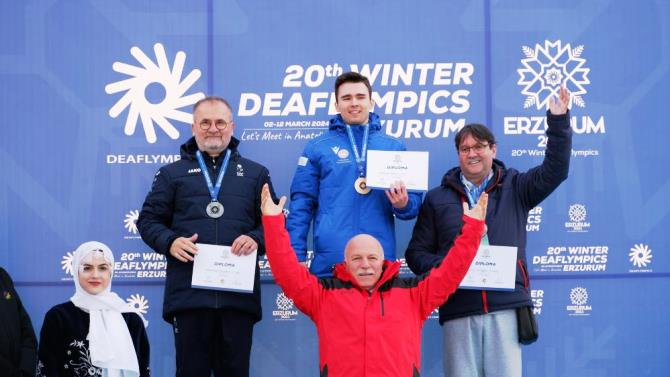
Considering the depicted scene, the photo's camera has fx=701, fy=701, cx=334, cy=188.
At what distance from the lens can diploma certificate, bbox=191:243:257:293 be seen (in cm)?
371

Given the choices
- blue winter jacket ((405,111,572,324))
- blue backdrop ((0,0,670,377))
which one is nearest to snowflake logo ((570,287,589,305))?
blue backdrop ((0,0,670,377))

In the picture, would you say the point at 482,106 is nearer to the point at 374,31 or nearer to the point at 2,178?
the point at 374,31

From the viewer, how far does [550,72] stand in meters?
4.84

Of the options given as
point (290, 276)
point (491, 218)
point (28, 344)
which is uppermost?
point (491, 218)

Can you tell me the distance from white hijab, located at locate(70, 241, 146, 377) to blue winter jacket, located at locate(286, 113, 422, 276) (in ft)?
3.35

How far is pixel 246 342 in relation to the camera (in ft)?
12.6

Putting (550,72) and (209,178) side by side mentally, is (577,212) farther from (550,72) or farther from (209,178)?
(209,178)

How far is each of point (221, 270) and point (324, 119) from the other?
59.6 inches

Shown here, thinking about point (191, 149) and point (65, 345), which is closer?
point (65, 345)

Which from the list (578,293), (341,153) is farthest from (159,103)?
(578,293)

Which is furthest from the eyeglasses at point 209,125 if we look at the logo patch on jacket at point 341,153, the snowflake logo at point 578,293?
the snowflake logo at point 578,293

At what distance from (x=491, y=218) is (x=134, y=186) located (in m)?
2.42

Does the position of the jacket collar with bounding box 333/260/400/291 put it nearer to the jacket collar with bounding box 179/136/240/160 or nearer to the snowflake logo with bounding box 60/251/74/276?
the jacket collar with bounding box 179/136/240/160

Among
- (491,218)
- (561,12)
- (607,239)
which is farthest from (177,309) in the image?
(561,12)
